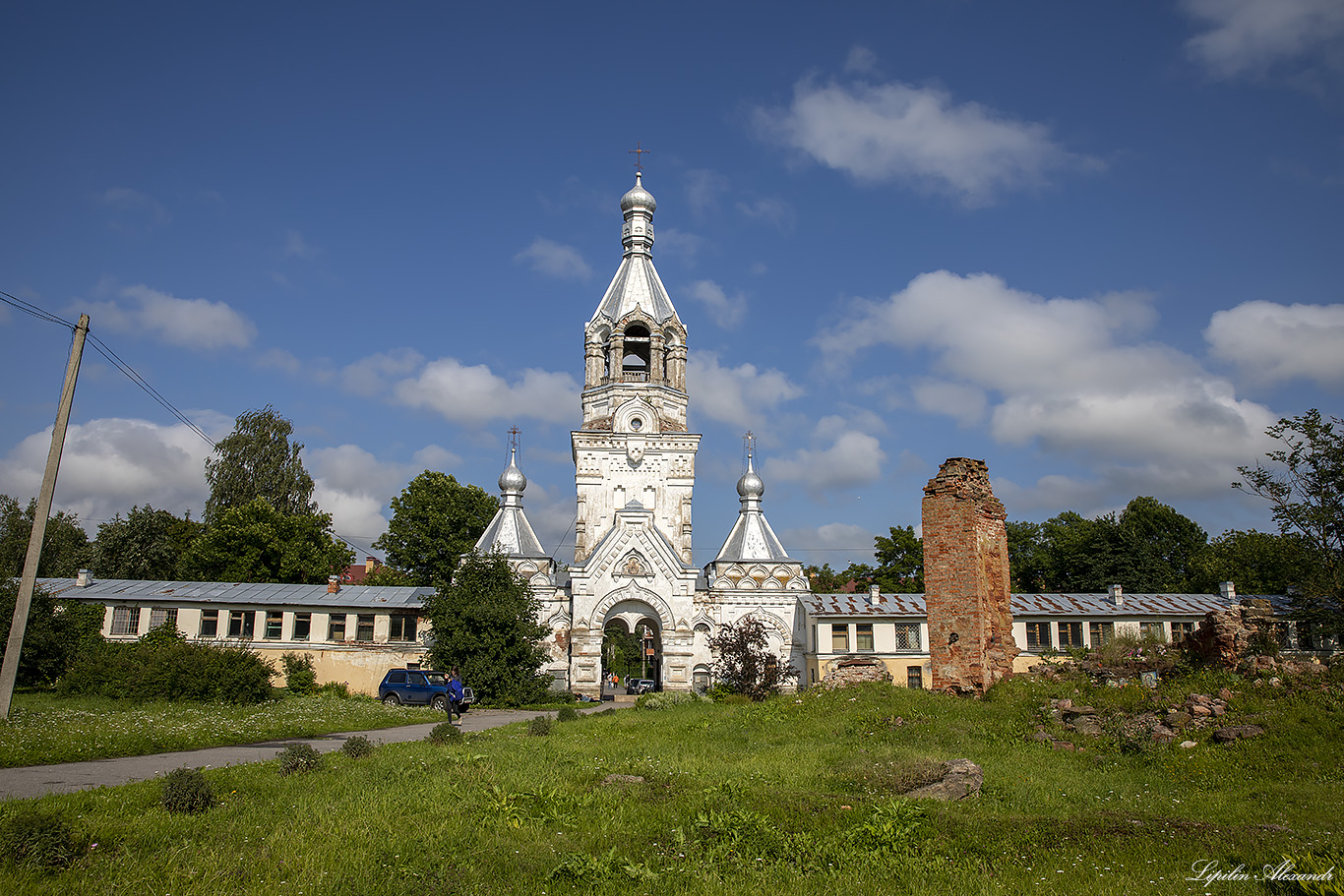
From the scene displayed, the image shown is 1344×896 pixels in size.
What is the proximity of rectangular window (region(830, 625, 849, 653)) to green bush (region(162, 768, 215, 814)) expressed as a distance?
29.0 meters

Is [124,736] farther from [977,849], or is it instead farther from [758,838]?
[977,849]

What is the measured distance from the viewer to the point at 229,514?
4150cm

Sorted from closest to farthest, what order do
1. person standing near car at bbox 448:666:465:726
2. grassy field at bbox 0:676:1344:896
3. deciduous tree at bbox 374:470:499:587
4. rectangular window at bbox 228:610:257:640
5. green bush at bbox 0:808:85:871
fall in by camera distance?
green bush at bbox 0:808:85:871 < grassy field at bbox 0:676:1344:896 < person standing near car at bbox 448:666:465:726 < rectangular window at bbox 228:610:257:640 < deciduous tree at bbox 374:470:499:587

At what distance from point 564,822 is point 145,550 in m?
46.2

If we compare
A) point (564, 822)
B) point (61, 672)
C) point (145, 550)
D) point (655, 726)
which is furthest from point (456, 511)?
point (564, 822)

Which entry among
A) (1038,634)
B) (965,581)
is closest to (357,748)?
(965,581)

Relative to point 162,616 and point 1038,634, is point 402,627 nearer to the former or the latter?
point 162,616

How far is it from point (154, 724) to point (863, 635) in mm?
25883

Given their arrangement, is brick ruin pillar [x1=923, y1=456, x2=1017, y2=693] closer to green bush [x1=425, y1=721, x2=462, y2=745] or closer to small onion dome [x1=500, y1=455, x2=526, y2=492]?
green bush [x1=425, y1=721, x2=462, y2=745]

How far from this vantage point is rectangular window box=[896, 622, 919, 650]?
35219 millimetres

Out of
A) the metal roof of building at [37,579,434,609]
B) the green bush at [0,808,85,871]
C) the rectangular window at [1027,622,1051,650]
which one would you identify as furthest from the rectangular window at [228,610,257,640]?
the rectangular window at [1027,622,1051,650]

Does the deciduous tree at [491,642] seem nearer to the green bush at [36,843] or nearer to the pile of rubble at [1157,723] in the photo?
the pile of rubble at [1157,723]

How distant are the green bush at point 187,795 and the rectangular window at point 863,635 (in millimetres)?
29456

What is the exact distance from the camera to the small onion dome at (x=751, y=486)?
129 feet
